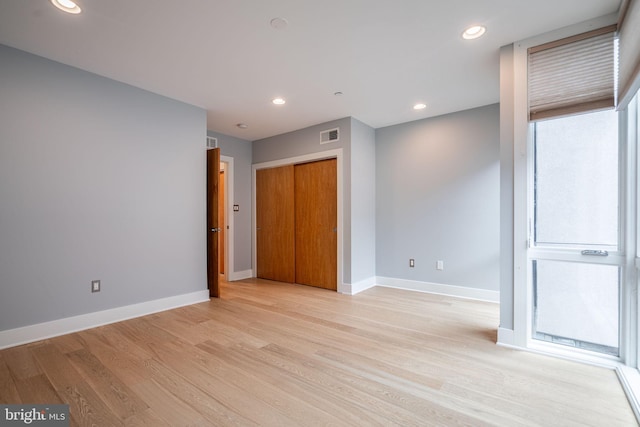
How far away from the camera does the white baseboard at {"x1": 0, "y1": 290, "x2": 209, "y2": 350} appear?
2423 mm

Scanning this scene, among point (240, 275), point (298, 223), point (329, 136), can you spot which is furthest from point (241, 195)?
point (329, 136)

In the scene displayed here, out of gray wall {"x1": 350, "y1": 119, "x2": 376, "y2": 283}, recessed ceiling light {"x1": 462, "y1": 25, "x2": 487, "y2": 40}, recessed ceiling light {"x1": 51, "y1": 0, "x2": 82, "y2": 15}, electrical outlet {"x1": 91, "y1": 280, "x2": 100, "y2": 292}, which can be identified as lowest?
electrical outlet {"x1": 91, "y1": 280, "x2": 100, "y2": 292}

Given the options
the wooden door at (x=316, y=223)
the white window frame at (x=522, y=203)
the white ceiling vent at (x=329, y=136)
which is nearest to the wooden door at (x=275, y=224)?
the wooden door at (x=316, y=223)

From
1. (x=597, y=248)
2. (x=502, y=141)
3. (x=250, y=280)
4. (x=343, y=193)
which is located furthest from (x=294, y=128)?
(x=597, y=248)

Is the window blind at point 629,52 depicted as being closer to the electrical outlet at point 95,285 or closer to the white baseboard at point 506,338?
the white baseboard at point 506,338

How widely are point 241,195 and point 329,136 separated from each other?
1995 millimetres

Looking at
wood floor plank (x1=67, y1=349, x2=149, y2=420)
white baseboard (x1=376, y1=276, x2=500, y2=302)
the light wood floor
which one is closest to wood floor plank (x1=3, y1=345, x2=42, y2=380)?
the light wood floor

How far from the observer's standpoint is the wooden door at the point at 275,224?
4.84 m

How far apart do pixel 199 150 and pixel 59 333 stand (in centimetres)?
239

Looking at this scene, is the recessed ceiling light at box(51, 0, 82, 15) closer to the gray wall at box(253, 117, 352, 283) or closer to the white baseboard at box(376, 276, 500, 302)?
the gray wall at box(253, 117, 352, 283)

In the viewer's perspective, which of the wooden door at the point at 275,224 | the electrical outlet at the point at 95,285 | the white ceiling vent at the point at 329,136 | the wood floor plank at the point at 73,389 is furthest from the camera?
the wooden door at the point at 275,224

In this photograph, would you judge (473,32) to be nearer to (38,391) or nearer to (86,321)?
(38,391)

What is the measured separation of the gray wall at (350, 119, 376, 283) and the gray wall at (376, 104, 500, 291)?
0.11m

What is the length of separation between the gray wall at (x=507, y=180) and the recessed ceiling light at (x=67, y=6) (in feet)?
10.7
